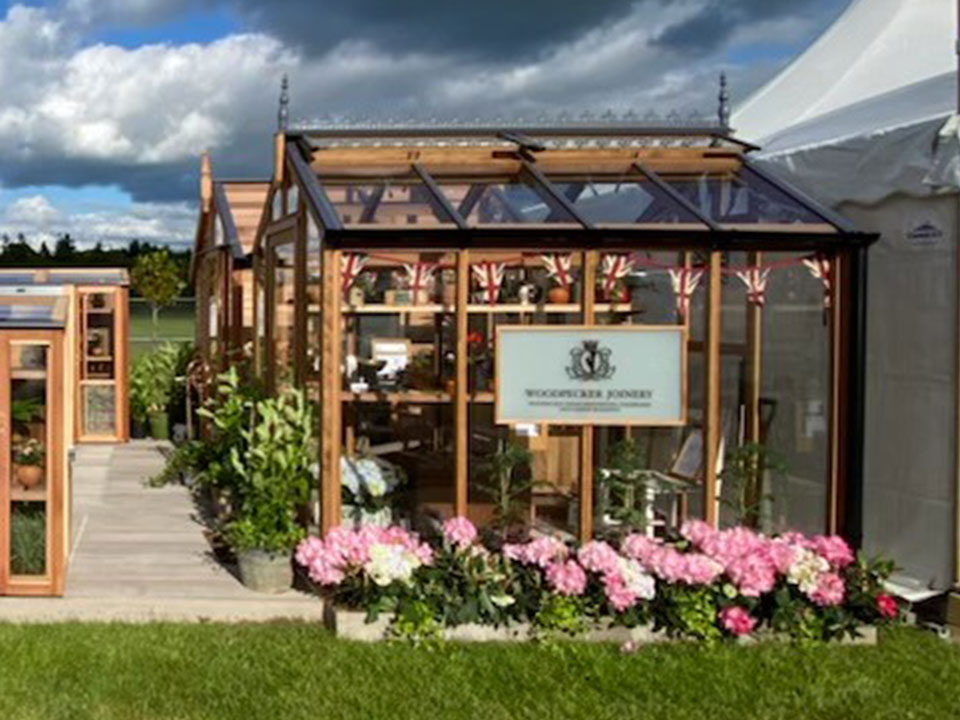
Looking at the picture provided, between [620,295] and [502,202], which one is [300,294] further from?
[620,295]

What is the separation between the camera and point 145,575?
21.9 ft

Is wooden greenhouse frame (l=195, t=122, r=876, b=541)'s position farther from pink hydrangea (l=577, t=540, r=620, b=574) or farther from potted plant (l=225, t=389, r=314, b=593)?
pink hydrangea (l=577, t=540, r=620, b=574)

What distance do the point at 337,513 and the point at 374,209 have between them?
1.74 m

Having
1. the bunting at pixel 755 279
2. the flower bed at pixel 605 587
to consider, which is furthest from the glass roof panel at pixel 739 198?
the flower bed at pixel 605 587

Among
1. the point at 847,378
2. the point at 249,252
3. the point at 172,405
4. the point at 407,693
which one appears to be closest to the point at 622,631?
the point at 407,693

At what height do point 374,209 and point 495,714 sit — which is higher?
point 374,209

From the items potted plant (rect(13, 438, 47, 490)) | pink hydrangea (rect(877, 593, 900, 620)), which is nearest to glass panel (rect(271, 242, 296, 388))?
potted plant (rect(13, 438, 47, 490))

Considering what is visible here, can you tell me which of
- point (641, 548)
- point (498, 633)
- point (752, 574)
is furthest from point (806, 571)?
point (498, 633)

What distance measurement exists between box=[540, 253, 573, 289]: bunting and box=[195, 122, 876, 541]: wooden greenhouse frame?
5 cm

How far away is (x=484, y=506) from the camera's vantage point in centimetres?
625

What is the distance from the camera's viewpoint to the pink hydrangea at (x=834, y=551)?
5.80 m

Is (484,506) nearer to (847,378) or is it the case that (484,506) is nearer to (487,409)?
(487,409)

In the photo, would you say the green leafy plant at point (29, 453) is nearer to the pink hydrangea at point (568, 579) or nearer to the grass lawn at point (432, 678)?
the grass lawn at point (432, 678)

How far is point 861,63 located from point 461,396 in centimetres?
530
